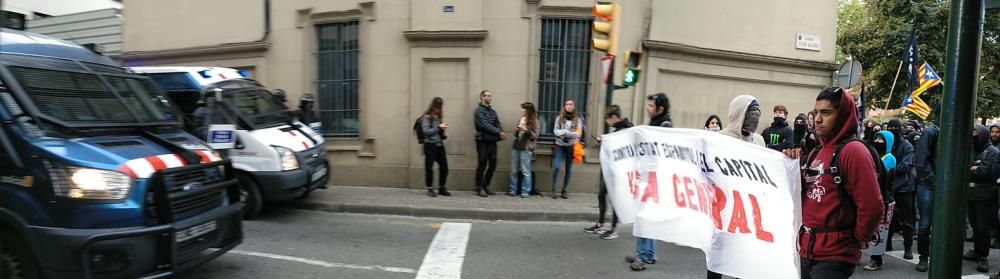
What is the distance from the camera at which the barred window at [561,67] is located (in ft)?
31.9

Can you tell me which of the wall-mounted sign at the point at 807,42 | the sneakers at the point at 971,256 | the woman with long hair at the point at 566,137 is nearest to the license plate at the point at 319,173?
the woman with long hair at the point at 566,137

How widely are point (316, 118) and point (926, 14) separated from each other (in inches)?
862

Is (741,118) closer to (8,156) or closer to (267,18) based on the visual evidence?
(8,156)

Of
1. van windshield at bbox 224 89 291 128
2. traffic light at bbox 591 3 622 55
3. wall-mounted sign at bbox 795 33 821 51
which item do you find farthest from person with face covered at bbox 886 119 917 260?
van windshield at bbox 224 89 291 128

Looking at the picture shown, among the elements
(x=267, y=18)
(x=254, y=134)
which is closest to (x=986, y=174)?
(x=254, y=134)

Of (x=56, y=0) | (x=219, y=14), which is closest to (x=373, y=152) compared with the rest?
(x=219, y=14)

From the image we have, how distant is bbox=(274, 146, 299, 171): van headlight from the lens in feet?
22.9

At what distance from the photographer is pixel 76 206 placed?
11.3 ft

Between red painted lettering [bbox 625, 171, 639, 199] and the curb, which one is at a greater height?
red painted lettering [bbox 625, 171, 639, 199]

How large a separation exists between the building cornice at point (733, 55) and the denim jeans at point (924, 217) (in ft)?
15.0

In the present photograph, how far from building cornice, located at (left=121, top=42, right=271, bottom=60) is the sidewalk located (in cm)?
380

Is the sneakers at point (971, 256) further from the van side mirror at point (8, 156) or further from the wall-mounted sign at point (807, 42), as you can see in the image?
the van side mirror at point (8, 156)

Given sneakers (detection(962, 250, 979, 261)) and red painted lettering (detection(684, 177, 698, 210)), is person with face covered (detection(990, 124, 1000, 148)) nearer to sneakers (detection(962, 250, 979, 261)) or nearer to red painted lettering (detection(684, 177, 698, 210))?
sneakers (detection(962, 250, 979, 261))

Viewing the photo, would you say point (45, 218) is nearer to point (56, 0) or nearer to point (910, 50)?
point (910, 50)
